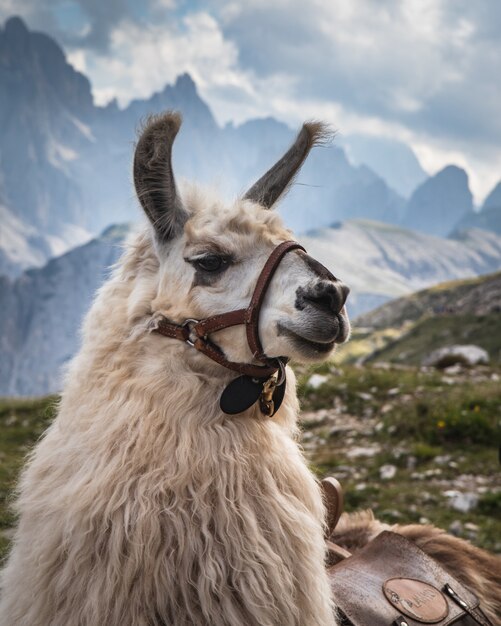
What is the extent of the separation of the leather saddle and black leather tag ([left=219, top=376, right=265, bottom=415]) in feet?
3.44

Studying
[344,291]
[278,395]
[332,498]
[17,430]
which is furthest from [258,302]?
[17,430]

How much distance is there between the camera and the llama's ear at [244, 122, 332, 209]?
2.99 m

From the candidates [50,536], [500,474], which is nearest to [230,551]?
[50,536]

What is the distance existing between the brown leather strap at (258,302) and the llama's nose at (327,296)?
7.3 inches

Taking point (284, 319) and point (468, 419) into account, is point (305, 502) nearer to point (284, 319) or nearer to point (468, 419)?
point (284, 319)

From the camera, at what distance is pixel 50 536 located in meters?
2.33

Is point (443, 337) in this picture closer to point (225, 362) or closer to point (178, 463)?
point (225, 362)

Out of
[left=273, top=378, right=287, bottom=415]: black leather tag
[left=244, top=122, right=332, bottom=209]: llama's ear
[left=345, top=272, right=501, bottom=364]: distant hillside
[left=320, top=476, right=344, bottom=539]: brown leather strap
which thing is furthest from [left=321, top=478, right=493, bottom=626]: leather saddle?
[left=345, top=272, right=501, bottom=364]: distant hillside

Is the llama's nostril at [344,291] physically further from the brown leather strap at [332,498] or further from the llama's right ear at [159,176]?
the brown leather strap at [332,498]

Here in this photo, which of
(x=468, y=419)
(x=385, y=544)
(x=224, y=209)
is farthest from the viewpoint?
(x=468, y=419)

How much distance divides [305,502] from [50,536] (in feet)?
3.57

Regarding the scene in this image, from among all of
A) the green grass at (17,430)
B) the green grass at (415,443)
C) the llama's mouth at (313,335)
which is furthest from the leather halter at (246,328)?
the green grass at (17,430)

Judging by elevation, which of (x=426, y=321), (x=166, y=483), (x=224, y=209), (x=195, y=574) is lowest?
(x=195, y=574)

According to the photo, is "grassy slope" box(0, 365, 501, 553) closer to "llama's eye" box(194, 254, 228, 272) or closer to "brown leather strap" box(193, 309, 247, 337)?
"brown leather strap" box(193, 309, 247, 337)
